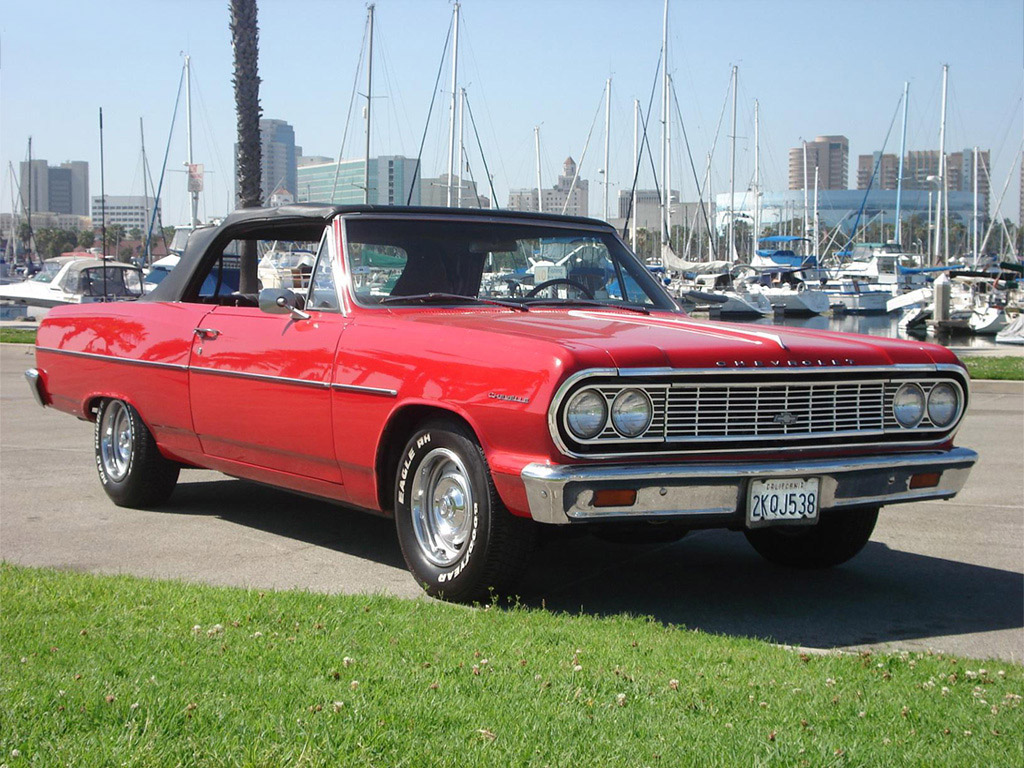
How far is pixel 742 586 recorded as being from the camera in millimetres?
6016

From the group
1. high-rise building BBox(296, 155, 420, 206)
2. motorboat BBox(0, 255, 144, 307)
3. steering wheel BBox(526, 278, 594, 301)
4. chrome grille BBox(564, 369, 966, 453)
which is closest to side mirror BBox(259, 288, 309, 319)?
steering wheel BBox(526, 278, 594, 301)

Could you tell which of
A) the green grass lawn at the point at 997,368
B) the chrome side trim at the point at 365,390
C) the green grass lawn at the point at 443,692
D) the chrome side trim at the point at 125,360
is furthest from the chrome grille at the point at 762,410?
the green grass lawn at the point at 997,368

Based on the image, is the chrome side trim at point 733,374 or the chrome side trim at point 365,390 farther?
the chrome side trim at point 365,390

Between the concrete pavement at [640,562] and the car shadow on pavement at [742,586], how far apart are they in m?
0.01

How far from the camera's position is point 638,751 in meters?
3.37

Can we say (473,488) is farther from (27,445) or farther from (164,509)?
(27,445)

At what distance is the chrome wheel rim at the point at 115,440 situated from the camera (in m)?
7.79

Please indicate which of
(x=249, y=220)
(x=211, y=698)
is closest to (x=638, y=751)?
(x=211, y=698)

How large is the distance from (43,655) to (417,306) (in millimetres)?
2634

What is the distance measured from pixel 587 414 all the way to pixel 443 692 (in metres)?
1.42

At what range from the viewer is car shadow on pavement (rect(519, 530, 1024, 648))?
5293mm

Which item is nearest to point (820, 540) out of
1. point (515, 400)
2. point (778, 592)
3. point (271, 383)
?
point (778, 592)

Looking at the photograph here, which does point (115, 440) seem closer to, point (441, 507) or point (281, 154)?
point (441, 507)

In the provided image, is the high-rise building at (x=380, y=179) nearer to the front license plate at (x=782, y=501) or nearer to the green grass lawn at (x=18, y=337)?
the green grass lawn at (x=18, y=337)
